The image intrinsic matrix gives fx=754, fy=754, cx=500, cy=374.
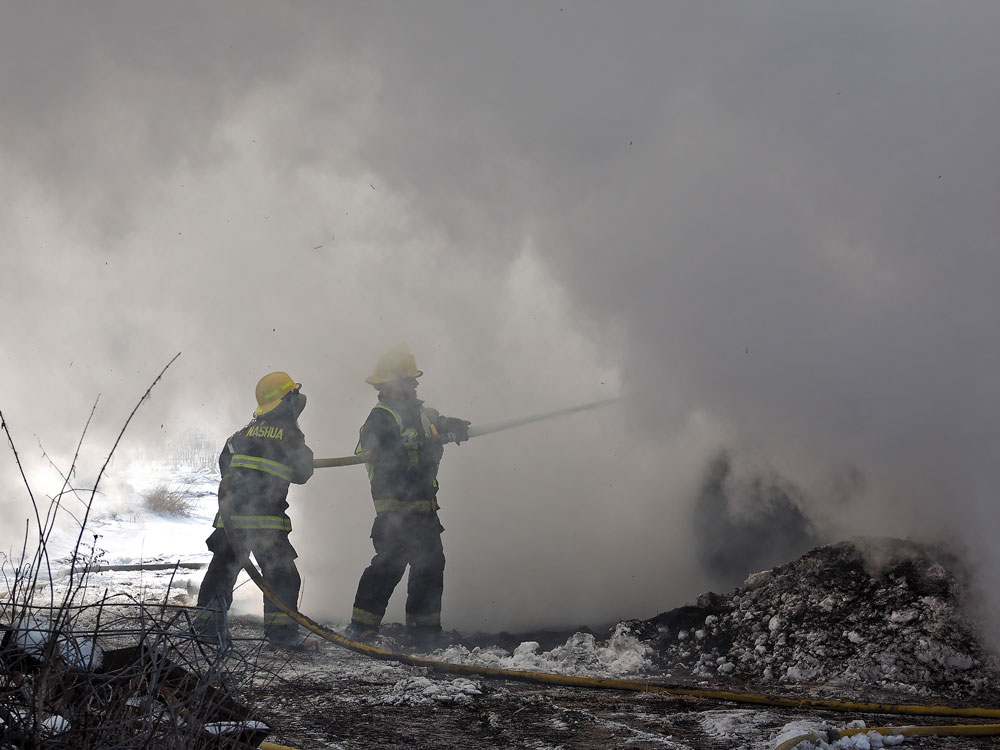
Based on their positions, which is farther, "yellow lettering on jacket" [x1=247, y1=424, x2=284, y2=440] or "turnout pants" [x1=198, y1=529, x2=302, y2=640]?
"yellow lettering on jacket" [x1=247, y1=424, x2=284, y2=440]

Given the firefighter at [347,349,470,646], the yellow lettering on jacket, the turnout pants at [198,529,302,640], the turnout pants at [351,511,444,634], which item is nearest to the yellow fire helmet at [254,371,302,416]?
the yellow lettering on jacket

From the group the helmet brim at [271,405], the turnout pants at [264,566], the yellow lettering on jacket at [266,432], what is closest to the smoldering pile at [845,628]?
the turnout pants at [264,566]

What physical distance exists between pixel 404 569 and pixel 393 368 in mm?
1628

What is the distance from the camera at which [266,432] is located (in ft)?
18.1

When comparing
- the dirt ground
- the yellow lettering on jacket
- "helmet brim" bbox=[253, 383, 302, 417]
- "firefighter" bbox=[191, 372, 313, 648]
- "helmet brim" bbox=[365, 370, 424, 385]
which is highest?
"helmet brim" bbox=[365, 370, 424, 385]

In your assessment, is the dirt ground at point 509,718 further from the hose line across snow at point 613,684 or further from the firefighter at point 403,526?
the firefighter at point 403,526

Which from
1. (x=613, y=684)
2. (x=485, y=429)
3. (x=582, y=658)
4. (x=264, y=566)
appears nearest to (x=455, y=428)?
(x=485, y=429)

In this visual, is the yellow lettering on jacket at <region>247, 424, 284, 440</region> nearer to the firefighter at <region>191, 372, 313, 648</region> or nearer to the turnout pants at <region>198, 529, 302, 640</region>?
the firefighter at <region>191, 372, 313, 648</region>

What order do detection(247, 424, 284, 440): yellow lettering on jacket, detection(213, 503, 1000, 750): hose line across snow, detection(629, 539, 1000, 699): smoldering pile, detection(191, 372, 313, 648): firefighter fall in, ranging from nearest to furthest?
detection(213, 503, 1000, 750): hose line across snow, detection(629, 539, 1000, 699): smoldering pile, detection(191, 372, 313, 648): firefighter, detection(247, 424, 284, 440): yellow lettering on jacket

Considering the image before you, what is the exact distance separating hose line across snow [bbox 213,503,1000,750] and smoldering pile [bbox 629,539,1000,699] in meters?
0.57

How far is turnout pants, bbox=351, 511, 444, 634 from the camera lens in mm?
5852

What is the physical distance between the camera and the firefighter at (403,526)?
19.2ft

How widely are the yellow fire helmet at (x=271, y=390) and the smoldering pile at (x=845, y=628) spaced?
10.2 ft

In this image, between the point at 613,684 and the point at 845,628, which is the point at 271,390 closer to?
the point at 613,684
